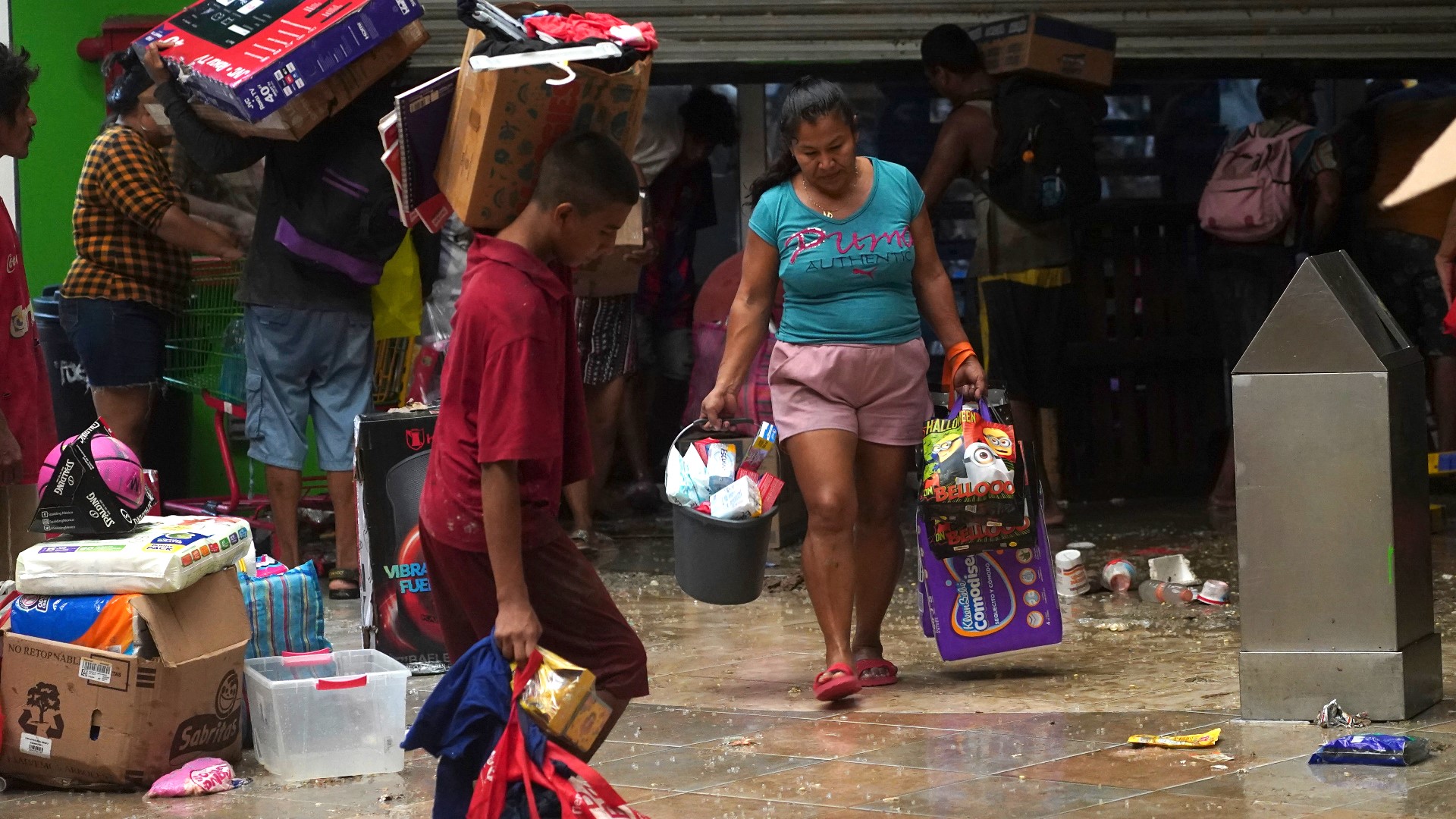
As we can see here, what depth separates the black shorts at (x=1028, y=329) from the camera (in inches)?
342

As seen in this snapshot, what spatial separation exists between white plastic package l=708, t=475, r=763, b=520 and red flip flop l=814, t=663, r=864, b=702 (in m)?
0.54

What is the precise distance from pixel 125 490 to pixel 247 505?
148 inches

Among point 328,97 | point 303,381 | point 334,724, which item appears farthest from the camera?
point 303,381

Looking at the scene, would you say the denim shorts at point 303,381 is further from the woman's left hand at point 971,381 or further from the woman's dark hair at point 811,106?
the woman's left hand at point 971,381

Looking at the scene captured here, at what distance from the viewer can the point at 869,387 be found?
18.7 ft

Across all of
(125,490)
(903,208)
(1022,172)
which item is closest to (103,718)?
(125,490)

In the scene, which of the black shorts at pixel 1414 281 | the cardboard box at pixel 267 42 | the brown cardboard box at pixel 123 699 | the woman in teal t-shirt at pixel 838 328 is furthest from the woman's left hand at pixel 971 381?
the black shorts at pixel 1414 281

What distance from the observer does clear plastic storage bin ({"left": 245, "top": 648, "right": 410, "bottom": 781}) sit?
484 cm

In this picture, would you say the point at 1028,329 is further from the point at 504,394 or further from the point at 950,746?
the point at 504,394

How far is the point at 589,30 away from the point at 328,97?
9.54 feet

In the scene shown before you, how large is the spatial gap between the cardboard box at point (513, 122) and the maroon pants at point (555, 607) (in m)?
0.74

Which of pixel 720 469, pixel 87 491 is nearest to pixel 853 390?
pixel 720 469

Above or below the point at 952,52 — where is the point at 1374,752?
below

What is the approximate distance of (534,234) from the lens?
363 centimetres
